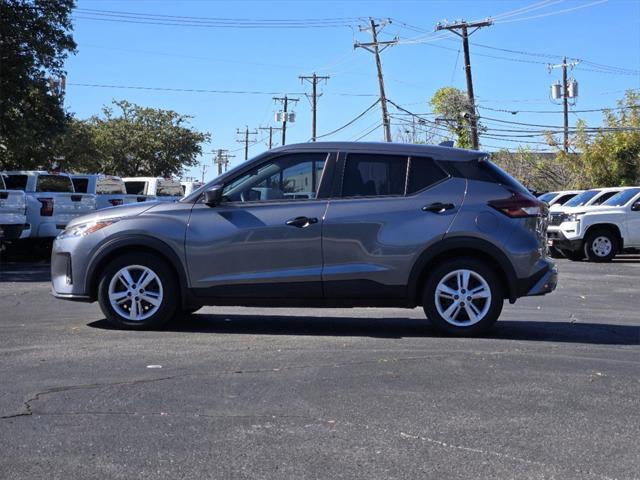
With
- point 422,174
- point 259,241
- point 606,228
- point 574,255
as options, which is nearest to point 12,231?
point 259,241

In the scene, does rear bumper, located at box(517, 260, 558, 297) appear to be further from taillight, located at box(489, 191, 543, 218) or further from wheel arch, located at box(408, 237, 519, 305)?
taillight, located at box(489, 191, 543, 218)

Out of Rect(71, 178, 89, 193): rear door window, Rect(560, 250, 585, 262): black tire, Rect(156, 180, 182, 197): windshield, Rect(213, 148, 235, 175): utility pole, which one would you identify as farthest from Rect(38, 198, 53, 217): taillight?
Rect(213, 148, 235, 175): utility pole

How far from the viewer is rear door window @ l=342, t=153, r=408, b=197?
7523mm

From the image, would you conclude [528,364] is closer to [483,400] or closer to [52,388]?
[483,400]

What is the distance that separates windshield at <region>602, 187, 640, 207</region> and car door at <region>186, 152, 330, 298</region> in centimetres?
1372

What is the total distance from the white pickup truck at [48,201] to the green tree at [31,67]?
3.71 meters

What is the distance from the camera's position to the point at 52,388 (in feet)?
17.7

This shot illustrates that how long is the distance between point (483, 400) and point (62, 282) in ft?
14.9

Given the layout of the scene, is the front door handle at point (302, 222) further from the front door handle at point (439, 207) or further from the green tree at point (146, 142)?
the green tree at point (146, 142)

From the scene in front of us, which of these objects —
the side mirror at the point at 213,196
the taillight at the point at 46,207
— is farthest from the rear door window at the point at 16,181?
the side mirror at the point at 213,196

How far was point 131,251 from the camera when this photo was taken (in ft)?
25.1

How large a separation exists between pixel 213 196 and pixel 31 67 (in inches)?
699

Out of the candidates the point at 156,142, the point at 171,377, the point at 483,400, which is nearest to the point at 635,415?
the point at 483,400

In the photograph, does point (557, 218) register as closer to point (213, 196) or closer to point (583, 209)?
point (583, 209)
